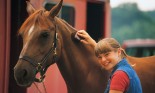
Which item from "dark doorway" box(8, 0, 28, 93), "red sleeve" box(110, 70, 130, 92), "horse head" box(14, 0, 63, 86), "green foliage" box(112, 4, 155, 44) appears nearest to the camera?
"red sleeve" box(110, 70, 130, 92)

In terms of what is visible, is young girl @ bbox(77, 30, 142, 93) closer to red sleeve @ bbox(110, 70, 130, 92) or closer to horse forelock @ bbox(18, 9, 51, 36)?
red sleeve @ bbox(110, 70, 130, 92)

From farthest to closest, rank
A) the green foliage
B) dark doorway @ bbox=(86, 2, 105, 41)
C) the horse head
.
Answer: the green foliage
dark doorway @ bbox=(86, 2, 105, 41)
the horse head

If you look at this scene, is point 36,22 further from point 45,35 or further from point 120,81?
point 120,81

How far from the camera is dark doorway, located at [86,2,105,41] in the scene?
7.89 metres

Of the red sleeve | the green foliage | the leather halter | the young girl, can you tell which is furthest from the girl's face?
the green foliage

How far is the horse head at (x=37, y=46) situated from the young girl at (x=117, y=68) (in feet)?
2.95

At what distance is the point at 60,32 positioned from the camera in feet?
16.5

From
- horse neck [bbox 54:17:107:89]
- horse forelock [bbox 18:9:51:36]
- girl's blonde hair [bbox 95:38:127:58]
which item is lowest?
horse neck [bbox 54:17:107:89]

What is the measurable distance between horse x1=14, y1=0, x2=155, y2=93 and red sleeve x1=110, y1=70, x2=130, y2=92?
95cm

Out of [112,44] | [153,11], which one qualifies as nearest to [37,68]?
[112,44]

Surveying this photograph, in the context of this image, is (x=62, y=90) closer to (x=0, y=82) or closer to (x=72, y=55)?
(x=0, y=82)

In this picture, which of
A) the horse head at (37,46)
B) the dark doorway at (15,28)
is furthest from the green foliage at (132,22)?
the horse head at (37,46)

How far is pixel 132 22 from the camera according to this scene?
86.9 ft

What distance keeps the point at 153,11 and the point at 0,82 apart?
20.6 m
